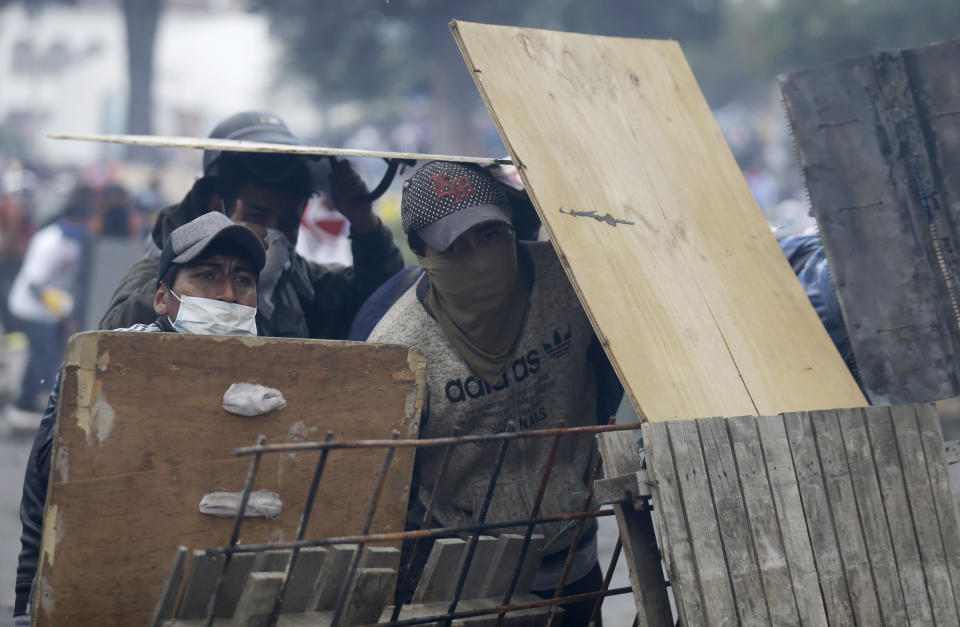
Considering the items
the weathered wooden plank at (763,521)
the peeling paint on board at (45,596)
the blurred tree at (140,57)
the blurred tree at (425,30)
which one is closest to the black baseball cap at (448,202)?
the weathered wooden plank at (763,521)

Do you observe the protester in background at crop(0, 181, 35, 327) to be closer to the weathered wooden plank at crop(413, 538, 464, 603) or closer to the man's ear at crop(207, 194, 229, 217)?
the man's ear at crop(207, 194, 229, 217)

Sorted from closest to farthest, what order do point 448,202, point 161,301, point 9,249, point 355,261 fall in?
point 161,301, point 448,202, point 355,261, point 9,249

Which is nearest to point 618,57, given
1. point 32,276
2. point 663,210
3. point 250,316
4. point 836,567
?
point 663,210

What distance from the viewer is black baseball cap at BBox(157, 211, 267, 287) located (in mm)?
2596

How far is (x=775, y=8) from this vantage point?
28531 millimetres

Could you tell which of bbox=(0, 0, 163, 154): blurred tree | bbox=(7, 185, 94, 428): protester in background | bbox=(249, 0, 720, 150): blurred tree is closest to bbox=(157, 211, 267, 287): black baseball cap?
bbox=(7, 185, 94, 428): protester in background

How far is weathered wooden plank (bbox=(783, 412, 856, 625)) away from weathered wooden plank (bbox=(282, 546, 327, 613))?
104cm

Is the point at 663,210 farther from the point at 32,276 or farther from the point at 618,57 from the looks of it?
the point at 32,276

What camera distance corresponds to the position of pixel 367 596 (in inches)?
80.7

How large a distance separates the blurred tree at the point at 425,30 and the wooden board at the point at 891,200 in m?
21.5

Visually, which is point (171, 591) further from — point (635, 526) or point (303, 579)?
point (635, 526)

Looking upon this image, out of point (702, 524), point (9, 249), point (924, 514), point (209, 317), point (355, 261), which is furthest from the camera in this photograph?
point (9, 249)

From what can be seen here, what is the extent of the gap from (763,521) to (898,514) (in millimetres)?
361

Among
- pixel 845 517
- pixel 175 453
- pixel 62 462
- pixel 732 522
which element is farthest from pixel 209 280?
pixel 845 517
